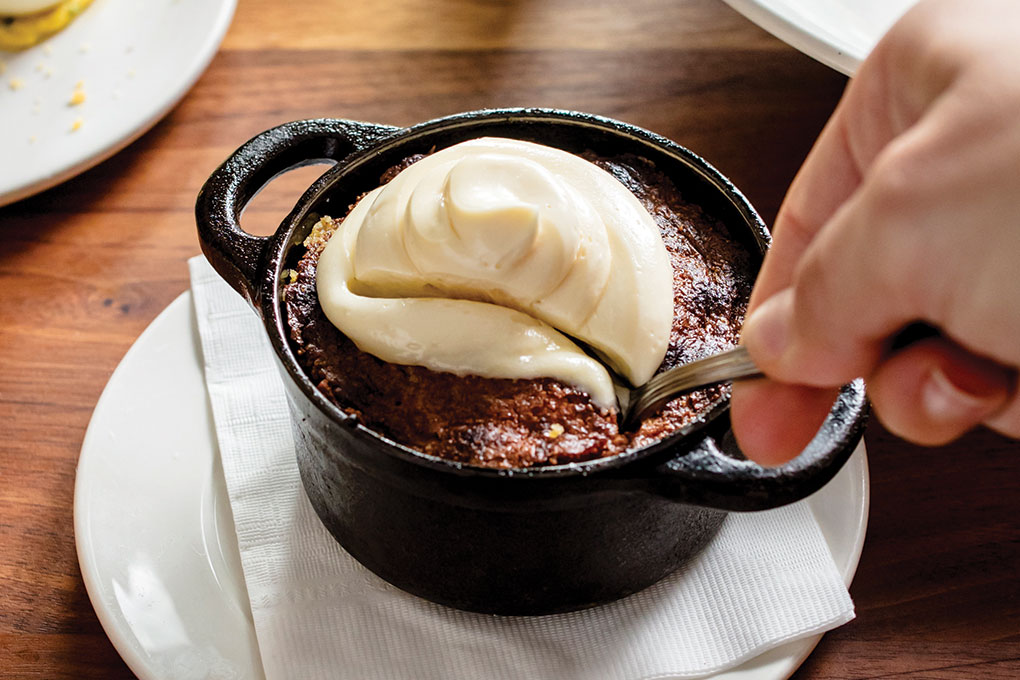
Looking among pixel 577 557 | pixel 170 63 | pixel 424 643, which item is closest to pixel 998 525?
pixel 577 557

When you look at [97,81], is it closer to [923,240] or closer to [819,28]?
[819,28]

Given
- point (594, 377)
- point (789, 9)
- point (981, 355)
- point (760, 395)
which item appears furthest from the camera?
point (789, 9)

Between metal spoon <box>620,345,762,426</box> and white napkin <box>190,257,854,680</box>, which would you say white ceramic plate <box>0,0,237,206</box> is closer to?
white napkin <box>190,257,854,680</box>

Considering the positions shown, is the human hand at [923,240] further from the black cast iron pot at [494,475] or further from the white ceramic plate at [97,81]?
the white ceramic plate at [97,81]

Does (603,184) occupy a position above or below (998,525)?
above

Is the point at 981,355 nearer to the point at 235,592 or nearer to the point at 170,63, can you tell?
the point at 235,592

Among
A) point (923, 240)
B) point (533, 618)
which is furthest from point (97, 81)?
point (923, 240)

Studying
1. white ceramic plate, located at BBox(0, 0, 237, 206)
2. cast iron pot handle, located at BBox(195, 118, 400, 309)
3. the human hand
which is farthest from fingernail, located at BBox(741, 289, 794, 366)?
white ceramic plate, located at BBox(0, 0, 237, 206)
